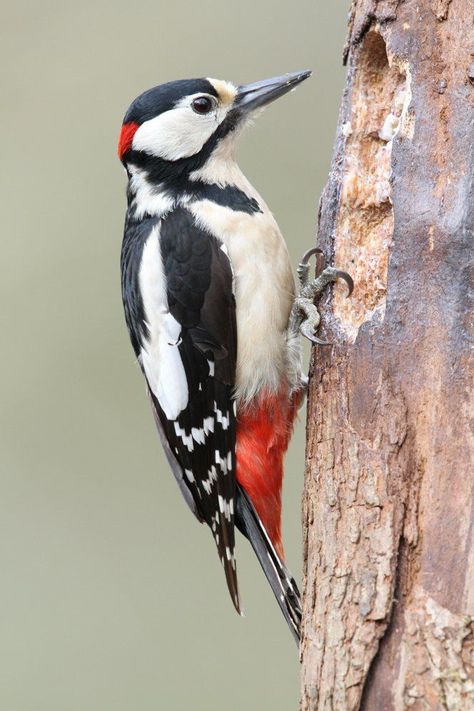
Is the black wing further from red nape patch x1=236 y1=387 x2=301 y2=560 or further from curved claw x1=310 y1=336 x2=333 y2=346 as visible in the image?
curved claw x1=310 y1=336 x2=333 y2=346

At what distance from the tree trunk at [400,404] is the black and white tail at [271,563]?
0.38 meters

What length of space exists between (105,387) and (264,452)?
6.58 ft

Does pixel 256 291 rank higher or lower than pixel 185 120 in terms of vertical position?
lower

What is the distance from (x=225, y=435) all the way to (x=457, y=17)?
3.95ft

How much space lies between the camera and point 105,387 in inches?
187

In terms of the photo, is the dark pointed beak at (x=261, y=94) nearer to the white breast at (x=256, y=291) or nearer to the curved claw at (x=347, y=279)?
the white breast at (x=256, y=291)

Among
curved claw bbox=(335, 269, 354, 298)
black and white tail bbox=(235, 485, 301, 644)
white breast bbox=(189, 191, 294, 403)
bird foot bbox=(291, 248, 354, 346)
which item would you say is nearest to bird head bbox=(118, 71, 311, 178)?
white breast bbox=(189, 191, 294, 403)

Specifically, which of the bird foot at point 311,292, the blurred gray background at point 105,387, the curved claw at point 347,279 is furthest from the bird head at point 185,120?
the blurred gray background at point 105,387

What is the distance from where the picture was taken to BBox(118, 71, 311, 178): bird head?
9.59ft

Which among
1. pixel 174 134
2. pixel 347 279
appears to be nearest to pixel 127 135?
pixel 174 134

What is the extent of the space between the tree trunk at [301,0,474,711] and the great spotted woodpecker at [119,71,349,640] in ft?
1.17

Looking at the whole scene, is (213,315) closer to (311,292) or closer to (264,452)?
(311,292)

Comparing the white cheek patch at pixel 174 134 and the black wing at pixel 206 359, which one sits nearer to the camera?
the black wing at pixel 206 359

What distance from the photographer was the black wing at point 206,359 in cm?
274
